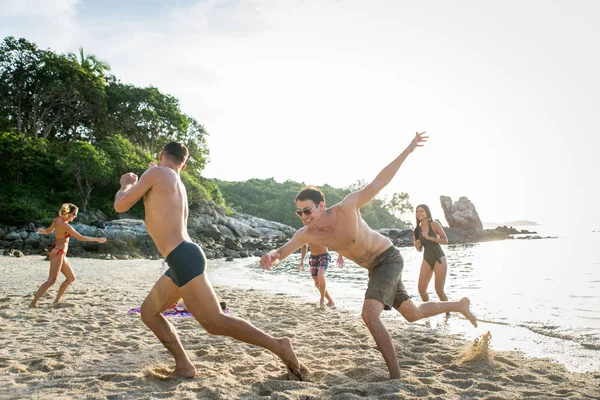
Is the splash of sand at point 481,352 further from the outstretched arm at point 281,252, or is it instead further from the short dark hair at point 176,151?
the short dark hair at point 176,151

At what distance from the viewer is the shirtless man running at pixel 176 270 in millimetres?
3613

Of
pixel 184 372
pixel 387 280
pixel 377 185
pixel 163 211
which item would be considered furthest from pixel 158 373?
pixel 377 185

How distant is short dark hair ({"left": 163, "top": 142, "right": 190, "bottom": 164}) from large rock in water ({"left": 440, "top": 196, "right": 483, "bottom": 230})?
68.6 meters

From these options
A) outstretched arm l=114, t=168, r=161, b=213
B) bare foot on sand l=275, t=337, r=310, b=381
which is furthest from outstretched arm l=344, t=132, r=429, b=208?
outstretched arm l=114, t=168, r=161, b=213

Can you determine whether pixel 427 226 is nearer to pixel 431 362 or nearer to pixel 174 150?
pixel 431 362

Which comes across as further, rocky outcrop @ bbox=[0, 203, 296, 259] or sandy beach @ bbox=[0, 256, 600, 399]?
rocky outcrop @ bbox=[0, 203, 296, 259]

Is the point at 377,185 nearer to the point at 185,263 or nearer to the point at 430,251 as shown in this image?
the point at 185,263

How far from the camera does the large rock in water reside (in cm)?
6744

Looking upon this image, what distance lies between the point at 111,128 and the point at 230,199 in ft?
128

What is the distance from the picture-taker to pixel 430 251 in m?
7.73

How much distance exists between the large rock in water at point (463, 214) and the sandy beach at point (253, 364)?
64.8m

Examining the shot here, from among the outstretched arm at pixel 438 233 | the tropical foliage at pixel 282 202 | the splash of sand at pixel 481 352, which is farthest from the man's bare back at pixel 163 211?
the tropical foliage at pixel 282 202

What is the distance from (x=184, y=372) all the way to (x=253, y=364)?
31.6 inches

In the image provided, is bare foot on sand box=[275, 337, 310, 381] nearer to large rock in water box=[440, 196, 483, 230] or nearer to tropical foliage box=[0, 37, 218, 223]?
tropical foliage box=[0, 37, 218, 223]
